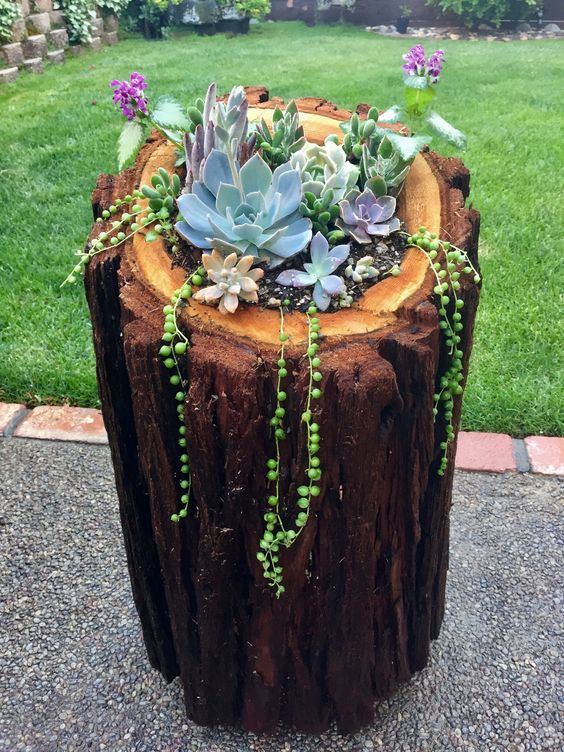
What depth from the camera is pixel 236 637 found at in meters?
1.46

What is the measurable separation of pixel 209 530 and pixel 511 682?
0.97 metres

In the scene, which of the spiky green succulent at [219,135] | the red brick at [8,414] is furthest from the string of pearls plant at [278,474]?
the red brick at [8,414]

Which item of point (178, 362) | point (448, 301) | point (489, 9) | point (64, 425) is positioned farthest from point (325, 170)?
point (489, 9)

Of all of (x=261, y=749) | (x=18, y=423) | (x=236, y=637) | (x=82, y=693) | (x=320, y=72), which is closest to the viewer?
(x=236, y=637)

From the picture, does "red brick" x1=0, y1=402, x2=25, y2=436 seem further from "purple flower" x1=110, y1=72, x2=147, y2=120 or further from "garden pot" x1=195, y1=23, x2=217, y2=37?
"garden pot" x1=195, y1=23, x2=217, y2=37

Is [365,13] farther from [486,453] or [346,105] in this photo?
[486,453]

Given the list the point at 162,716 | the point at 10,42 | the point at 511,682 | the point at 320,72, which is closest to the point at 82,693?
the point at 162,716

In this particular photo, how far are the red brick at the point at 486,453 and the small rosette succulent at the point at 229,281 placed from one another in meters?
1.47

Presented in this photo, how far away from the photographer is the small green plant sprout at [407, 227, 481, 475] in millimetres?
1197

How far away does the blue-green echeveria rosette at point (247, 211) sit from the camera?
1174 millimetres

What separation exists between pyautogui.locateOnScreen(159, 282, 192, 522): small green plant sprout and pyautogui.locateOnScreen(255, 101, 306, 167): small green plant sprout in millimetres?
407

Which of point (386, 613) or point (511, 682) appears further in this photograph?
point (511, 682)

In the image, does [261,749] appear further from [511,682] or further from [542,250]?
[542,250]

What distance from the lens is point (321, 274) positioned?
118 centimetres
